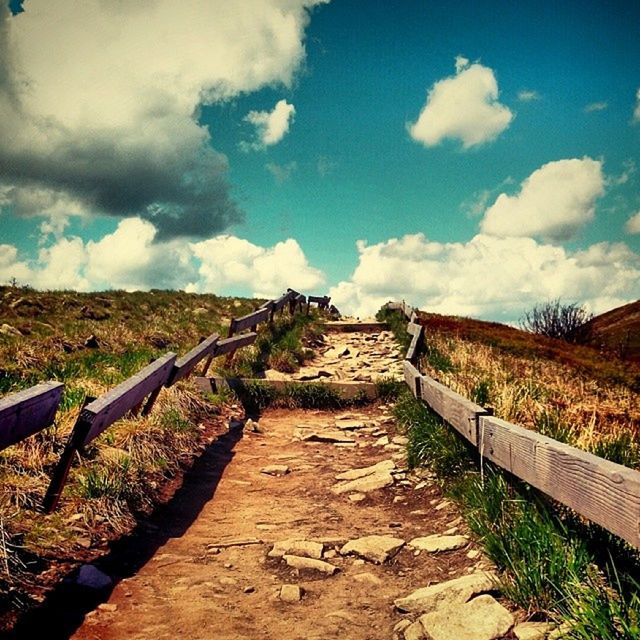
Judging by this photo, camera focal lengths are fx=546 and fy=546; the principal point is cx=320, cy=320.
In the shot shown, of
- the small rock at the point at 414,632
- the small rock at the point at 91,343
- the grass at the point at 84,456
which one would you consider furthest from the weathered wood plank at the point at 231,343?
the small rock at the point at 414,632

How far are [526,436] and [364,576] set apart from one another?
1.59 metres

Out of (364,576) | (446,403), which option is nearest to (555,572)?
(364,576)

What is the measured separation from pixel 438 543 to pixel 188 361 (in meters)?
4.37

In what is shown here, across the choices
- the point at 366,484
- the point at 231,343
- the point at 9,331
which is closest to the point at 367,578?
the point at 366,484

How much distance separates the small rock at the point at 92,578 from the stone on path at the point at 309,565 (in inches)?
51.4

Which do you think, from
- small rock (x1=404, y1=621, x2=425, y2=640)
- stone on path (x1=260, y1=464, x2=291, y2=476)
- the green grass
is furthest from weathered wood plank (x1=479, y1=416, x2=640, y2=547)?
stone on path (x1=260, y1=464, x2=291, y2=476)

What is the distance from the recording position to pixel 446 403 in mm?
5473

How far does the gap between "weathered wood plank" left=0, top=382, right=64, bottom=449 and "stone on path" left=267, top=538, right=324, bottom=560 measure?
2.03 meters

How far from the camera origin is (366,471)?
21.7ft

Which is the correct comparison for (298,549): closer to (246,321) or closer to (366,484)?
(366,484)

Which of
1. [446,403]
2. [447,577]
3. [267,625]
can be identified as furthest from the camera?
[446,403]

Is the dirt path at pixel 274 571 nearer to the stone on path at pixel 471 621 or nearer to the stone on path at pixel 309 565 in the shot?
the stone on path at pixel 309 565

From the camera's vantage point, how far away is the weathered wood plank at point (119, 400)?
14.0 feet

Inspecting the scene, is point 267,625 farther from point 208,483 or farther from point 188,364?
point 188,364
